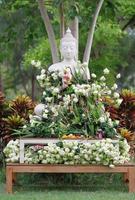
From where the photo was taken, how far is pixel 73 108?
9109mm

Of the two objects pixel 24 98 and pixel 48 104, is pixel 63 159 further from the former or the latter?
pixel 24 98

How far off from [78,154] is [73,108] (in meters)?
1.09

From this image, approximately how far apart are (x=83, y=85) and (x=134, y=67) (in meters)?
18.9

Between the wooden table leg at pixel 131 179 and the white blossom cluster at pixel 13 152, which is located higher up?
the white blossom cluster at pixel 13 152

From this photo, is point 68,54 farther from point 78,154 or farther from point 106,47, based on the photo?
point 106,47

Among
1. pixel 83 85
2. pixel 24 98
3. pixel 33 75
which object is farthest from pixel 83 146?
pixel 33 75

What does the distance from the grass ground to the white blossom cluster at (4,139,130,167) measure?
440 millimetres

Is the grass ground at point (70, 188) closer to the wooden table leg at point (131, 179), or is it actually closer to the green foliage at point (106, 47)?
the wooden table leg at point (131, 179)

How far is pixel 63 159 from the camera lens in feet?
26.9

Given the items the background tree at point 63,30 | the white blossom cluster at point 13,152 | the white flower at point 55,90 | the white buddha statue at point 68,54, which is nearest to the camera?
the white blossom cluster at point 13,152

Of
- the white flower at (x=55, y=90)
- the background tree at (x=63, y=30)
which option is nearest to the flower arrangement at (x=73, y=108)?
the white flower at (x=55, y=90)

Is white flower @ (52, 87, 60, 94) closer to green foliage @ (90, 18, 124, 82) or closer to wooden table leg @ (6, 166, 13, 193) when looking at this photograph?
wooden table leg @ (6, 166, 13, 193)

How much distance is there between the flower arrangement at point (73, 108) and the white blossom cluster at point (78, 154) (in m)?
0.38

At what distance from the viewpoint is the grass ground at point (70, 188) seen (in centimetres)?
774
